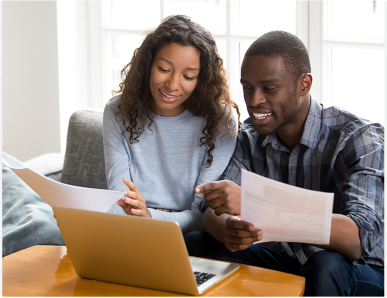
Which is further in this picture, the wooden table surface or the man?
the man

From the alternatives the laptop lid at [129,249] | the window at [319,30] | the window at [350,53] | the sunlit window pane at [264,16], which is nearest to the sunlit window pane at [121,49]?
the window at [319,30]

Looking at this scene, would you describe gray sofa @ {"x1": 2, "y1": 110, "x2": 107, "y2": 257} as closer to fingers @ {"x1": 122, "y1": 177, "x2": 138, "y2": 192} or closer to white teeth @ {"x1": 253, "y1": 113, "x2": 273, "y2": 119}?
fingers @ {"x1": 122, "y1": 177, "x2": 138, "y2": 192}

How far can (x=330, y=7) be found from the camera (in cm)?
221

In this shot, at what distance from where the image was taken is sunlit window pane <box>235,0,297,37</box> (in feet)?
Result: 7.70

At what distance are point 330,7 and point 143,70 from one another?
3.71ft

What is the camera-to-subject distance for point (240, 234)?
1074 mm

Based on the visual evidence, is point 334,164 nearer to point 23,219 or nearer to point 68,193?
point 68,193

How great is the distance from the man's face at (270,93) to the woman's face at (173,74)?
0.23m

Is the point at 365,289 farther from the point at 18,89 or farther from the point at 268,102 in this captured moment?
the point at 18,89

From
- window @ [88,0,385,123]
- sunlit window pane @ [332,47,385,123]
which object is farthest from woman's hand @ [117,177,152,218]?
sunlit window pane @ [332,47,385,123]

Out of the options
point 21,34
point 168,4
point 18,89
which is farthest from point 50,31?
point 168,4

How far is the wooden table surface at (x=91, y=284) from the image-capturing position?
935 millimetres

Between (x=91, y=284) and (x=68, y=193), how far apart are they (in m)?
0.22

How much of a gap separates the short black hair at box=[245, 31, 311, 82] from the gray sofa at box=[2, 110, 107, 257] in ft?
3.04
